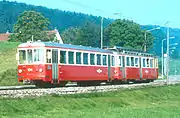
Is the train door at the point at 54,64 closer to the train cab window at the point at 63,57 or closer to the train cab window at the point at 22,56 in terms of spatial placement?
the train cab window at the point at 63,57

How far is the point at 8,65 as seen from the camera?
55688 millimetres

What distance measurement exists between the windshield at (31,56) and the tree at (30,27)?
5822cm

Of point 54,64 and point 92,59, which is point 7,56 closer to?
point 92,59

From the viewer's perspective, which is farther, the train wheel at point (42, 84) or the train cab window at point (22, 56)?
the train cab window at point (22, 56)

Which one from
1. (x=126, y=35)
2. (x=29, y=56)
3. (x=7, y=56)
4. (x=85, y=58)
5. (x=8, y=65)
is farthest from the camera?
(x=126, y=35)

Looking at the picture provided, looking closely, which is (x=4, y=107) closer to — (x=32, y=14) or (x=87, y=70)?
(x=87, y=70)

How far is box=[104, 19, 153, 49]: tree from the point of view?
335 feet

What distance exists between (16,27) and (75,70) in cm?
7213

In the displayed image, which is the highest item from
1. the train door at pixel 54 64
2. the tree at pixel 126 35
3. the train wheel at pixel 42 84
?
the tree at pixel 126 35

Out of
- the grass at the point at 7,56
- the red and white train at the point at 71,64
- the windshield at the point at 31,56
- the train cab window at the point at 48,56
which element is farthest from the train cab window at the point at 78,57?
the grass at the point at 7,56

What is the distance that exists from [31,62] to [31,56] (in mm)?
419

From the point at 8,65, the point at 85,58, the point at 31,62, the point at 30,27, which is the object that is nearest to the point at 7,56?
the point at 8,65

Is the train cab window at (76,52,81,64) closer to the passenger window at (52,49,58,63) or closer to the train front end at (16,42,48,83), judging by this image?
the passenger window at (52,49,58,63)

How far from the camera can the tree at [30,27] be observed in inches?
3565
